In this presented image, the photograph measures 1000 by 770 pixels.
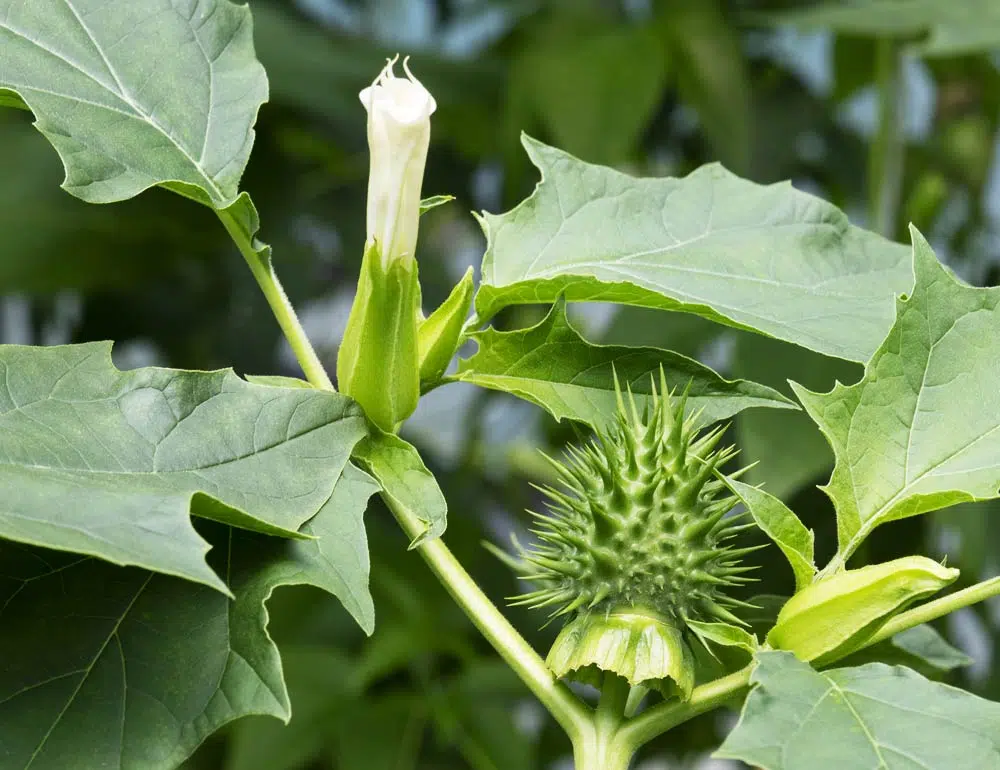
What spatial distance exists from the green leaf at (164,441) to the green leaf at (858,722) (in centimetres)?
11

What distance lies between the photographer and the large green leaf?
264 millimetres

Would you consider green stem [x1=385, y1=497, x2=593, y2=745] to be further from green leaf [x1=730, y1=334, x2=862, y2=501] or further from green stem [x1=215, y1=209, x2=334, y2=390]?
green leaf [x1=730, y1=334, x2=862, y2=501]

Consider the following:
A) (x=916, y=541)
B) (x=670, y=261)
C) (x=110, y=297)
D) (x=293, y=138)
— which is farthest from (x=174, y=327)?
(x=670, y=261)

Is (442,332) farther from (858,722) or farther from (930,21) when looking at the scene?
(930,21)

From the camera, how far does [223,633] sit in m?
0.28

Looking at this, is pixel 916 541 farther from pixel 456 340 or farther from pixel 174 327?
pixel 174 327

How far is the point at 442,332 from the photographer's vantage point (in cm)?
34

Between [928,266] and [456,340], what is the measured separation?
0.43 ft

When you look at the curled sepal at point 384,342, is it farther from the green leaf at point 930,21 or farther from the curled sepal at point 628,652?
the green leaf at point 930,21

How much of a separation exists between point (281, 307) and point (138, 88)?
0.08 metres

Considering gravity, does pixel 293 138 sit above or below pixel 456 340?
below

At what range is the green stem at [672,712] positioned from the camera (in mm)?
286

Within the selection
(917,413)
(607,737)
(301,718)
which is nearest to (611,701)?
(607,737)

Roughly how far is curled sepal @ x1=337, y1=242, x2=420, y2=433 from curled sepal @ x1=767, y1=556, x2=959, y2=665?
0.37ft
